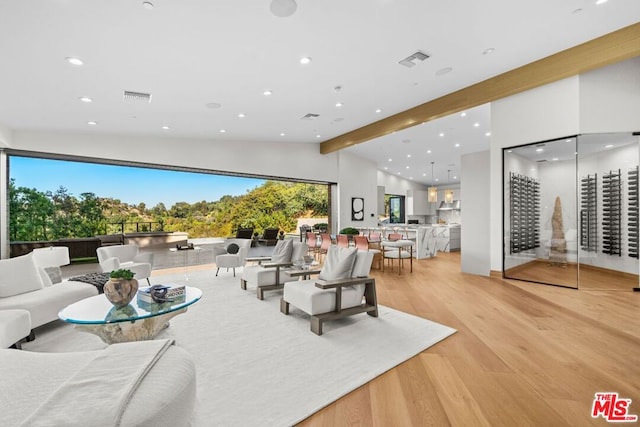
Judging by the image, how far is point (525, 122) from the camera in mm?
5086

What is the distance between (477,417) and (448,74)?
5008 millimetres

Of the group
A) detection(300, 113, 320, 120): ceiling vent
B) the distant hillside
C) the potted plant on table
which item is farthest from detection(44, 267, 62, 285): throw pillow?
detection(300, 113, 320, 120): ceiling vent

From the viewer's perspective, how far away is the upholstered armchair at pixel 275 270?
4.45 m

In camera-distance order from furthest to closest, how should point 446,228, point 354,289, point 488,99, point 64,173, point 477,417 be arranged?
point 446,228, point 64,173, point 488,99, point 354,289, point 477,417

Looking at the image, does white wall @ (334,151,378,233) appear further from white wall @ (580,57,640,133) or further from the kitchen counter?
white wall @ (580,57,640,133)

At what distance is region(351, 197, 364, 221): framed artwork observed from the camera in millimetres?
10711

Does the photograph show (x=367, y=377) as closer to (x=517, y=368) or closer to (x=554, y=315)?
(x=517, y=368)

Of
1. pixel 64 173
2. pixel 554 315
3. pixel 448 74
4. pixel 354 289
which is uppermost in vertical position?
pixel 448 74

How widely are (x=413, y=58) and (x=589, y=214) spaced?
416cm

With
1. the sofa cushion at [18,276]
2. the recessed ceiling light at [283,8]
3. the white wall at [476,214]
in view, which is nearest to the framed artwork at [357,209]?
the white wall at [476,214]

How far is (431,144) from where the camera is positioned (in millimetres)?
9086

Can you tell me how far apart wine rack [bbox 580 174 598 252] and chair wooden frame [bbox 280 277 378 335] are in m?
4.24

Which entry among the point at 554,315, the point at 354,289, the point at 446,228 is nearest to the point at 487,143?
the point at 446,228

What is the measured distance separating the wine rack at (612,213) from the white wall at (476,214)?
1.79 metres
